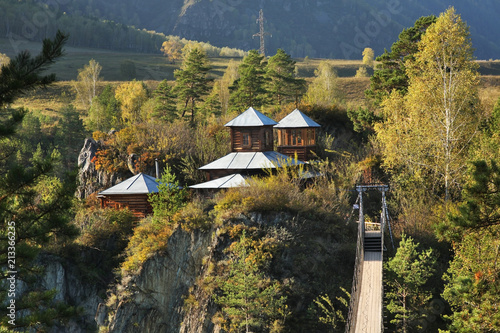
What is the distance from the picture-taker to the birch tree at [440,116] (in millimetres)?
35594

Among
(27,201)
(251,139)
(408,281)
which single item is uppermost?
(251,139)

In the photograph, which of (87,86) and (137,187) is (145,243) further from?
(87,86)

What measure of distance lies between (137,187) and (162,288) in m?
9.34

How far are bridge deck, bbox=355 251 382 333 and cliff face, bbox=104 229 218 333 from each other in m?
8.36

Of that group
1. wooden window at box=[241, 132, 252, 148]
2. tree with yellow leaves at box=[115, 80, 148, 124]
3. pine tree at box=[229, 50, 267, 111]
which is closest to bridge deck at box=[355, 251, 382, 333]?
wooden window at box=[241, 132, 252, 148]

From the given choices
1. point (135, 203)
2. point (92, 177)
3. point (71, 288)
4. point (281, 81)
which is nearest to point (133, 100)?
point (281, 81)

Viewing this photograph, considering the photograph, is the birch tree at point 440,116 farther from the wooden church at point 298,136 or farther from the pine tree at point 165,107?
the pine tree at point 165,107

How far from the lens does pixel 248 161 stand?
41438 millimetres

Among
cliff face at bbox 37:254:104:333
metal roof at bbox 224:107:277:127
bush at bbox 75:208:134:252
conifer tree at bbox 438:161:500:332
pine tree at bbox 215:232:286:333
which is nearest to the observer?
conifer tree at bbox 438:161:500:332

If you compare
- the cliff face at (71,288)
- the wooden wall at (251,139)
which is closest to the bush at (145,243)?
the cliff face at (71,288)

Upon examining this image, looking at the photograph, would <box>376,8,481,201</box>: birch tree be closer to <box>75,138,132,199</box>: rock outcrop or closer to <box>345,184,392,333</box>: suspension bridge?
<box>345,184,392,333</box>: suspension bridge

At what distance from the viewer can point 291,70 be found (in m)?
70.8

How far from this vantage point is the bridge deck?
24.5 m

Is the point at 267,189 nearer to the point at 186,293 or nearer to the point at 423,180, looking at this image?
the point at 186,293
